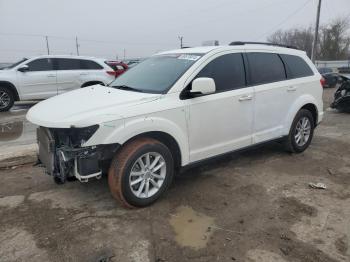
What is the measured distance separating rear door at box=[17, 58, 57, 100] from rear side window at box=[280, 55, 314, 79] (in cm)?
860

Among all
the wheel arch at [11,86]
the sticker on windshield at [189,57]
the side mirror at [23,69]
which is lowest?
the wheel arch at [11,86]

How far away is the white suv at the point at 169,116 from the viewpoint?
3.52 metres

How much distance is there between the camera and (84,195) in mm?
4227

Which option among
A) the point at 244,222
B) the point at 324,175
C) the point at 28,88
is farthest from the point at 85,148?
the point at 28,88

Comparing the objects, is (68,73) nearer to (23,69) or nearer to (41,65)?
(41,65)

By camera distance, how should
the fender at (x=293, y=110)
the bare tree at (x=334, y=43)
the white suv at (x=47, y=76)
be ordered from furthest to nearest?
1. the bare tree at (x=334, y=43)
2. the white suv at (x=47, y=76)
3. the fender at (x=293, y=110)

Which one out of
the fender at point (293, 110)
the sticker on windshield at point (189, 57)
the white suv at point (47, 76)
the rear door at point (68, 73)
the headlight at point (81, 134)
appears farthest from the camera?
the rear door at point (68, 73)

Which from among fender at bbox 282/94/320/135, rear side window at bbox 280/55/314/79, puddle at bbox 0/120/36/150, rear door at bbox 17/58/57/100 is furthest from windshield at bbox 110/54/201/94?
rear door at bbox 17/58/57/100

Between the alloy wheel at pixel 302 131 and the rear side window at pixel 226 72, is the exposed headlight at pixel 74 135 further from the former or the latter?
the alloy wheel at pixel 302 131

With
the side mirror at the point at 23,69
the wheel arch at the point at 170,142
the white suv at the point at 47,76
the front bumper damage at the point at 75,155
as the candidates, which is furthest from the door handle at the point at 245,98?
the side mirror at the point at 23,69

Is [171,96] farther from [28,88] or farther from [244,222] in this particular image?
[28,88]

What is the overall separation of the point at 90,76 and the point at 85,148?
9.25 metres

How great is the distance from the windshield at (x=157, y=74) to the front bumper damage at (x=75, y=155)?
1026 millimetres

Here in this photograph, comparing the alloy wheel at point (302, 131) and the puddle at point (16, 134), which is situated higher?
the alloy wheel at point (302, 131)
